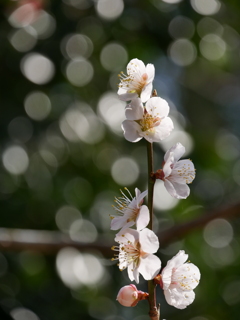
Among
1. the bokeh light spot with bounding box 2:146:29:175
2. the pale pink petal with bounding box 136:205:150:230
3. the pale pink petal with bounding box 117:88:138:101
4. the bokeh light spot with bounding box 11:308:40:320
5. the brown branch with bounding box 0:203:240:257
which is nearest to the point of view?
the pale pink petal with bounding box 136:205:150:230

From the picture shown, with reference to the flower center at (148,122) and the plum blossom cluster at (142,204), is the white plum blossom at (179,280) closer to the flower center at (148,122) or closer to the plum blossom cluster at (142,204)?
the plum blossom cluster at (142,204)

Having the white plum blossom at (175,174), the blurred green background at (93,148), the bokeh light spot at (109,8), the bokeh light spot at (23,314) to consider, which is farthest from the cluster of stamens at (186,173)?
the bokeh light spot at (109,8)

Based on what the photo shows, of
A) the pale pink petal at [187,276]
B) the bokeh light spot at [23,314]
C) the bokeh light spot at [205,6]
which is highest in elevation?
the bokeh light spot at [205,6]

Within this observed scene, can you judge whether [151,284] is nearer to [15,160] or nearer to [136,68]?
[136,68]

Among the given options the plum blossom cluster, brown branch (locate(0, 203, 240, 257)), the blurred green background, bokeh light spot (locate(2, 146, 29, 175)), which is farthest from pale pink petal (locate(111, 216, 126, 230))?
bokeh light spot (locate(2, 146, 29, 175))

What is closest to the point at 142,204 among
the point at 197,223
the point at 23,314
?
the point at 197,223

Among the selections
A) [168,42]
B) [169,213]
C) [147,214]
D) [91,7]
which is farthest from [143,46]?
[147,214]

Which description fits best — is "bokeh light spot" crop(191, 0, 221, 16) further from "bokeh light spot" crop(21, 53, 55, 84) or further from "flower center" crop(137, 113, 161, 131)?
"flower center" crop(137, 113, 161, 131)
